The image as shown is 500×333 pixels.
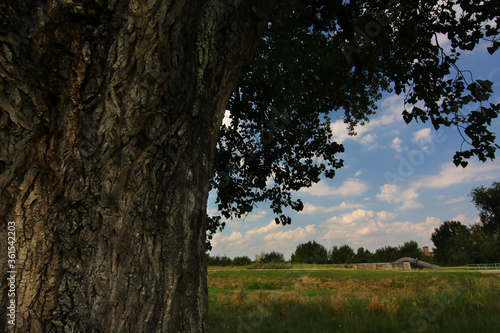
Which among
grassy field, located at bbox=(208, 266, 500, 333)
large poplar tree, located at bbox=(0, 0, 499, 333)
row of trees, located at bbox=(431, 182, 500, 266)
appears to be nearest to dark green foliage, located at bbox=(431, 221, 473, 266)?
row of trees, located at bbox=(431, 182, 500, 266)

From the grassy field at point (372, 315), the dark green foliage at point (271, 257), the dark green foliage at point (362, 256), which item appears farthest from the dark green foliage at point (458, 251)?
the grassy field at point (372, 315)

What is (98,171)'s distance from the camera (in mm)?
2178

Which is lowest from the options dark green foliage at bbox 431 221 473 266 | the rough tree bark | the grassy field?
dark green foliage at bbox 431 221 473 266

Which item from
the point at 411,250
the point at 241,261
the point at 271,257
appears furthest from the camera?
the point at 411,250

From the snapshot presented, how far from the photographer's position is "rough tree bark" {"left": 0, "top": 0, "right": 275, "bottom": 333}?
6.84 feet

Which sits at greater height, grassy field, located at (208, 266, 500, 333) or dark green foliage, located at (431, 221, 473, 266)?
grassy field, located at (208, 266, 500, 333)

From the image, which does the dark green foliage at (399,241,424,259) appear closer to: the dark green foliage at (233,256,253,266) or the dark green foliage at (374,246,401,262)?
the dark green foliage at (374,246,401,262)

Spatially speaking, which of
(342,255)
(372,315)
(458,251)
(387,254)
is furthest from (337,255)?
(372,315)

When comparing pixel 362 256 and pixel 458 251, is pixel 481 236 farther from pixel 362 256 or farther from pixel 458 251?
pixel 362 256

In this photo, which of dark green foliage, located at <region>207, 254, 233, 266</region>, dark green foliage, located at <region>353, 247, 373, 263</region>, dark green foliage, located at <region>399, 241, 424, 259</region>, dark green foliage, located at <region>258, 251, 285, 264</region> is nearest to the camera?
dark green foliage, located at <region>258, 251, 285, 264</region>

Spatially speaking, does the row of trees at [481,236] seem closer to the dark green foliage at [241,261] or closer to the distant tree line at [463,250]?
the distant tree line at [463,250]

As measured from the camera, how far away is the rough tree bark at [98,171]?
208cm

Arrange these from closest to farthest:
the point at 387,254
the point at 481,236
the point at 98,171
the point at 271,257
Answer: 1. the point at 98,171
2. the point at 271,257
3. the point at 481,236
4. the point at 387,254

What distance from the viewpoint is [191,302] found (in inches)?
89.7
